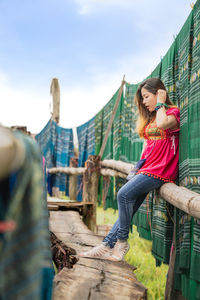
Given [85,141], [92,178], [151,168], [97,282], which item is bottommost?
[97,282]

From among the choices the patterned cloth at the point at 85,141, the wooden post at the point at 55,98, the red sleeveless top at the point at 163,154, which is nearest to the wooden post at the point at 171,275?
the red sleeveless top at the point at 163,154

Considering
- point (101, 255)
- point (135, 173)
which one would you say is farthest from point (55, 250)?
point (135, 173)

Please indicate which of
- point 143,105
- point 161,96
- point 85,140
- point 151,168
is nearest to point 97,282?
point 151,168

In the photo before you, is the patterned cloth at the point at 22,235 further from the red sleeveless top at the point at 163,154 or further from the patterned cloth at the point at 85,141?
the patterned cloth at the point at 85,141

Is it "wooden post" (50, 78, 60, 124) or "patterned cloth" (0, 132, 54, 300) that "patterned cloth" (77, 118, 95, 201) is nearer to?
"wooden post" (50, 78, 60, 124)

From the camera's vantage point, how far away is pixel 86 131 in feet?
24.3

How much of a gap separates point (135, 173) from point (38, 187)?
207 centimetres

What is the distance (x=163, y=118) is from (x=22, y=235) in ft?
6.49

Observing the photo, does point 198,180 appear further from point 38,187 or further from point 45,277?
point 38,187

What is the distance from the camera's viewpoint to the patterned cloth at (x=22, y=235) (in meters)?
0.67

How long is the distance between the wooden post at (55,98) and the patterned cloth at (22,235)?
9.52 m

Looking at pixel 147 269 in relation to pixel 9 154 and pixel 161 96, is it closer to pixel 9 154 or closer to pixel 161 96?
pixel 161 96

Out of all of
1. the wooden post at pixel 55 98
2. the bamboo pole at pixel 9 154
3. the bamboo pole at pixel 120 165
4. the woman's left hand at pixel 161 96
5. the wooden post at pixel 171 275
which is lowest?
the wooden post at pixel 171 275

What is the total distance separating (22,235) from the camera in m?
0.69
